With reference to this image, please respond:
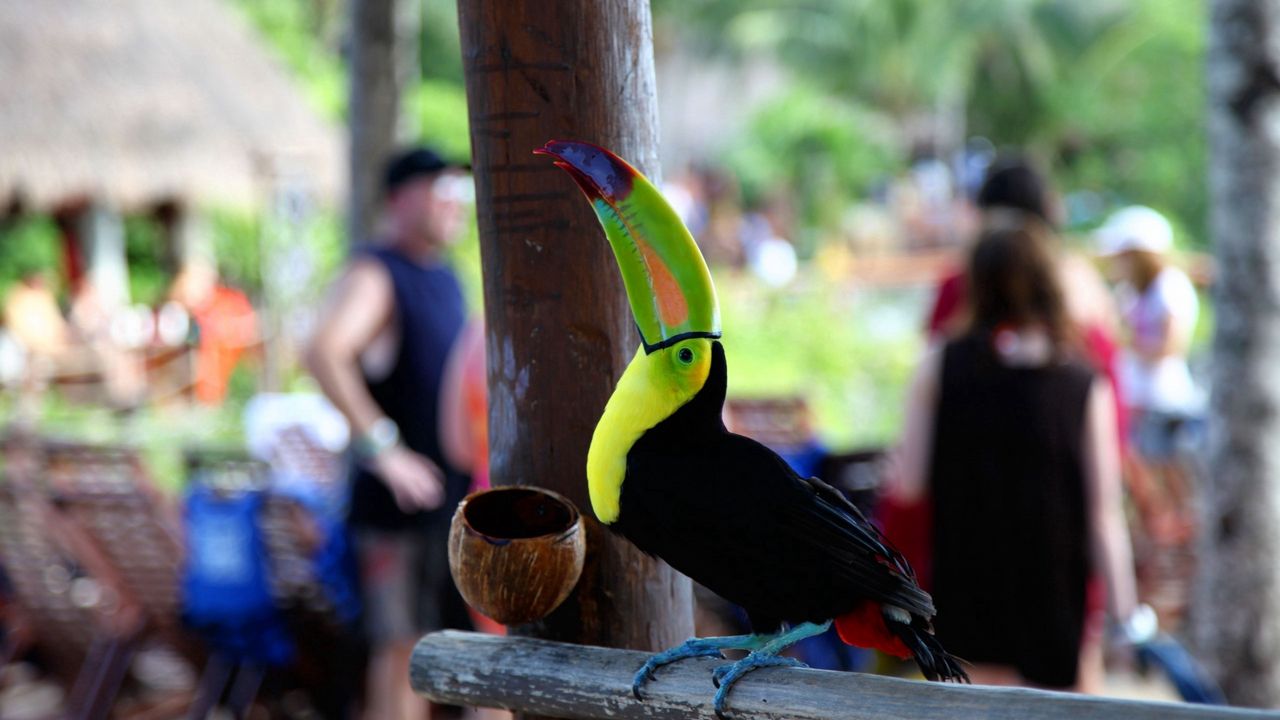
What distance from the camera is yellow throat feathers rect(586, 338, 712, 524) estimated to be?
1489 mm

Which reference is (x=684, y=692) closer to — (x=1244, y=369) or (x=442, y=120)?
(x=1244, y=369)

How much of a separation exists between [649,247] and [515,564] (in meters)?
0.47

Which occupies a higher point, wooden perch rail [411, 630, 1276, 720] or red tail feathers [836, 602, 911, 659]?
red tail feathers [836, 602, 911, 659]

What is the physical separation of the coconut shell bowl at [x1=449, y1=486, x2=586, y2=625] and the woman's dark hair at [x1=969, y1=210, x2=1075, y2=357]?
1.72 m

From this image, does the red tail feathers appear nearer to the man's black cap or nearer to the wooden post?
the wooden post

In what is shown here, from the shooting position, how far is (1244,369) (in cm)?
407

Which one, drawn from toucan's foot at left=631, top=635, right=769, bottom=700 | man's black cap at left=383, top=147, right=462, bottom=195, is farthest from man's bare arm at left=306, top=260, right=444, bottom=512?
toucan's foot at left=631, top=635, right=769, bottom=700

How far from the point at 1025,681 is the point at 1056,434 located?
1.95ft

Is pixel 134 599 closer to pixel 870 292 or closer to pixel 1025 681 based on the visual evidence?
pixel 1025 681

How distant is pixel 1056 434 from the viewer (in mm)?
3156

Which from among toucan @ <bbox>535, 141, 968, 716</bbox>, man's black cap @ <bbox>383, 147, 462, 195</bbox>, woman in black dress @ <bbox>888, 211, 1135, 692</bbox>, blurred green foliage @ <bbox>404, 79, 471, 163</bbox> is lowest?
woman in black dress @ <bbox>888, 211, 1135, 692</bbox>

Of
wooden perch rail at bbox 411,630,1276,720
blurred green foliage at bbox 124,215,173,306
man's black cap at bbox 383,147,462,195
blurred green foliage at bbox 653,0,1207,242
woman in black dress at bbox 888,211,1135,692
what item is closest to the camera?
wooden perch rail at bbox 411,630,1276,720

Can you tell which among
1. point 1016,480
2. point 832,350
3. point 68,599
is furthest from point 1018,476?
point 832,350

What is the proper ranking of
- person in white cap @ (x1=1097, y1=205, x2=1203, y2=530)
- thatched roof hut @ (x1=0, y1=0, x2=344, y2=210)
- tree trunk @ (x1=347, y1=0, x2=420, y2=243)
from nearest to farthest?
1. tree trunk @ (x1=347, y1=0, x2=420, y2=243)
2. person in white cap @ (x1=1097, y1=205, x2=1203, y2=530)
3. thatched roof hut @ (x1=0, y1=0, x2=344, y2=210)
